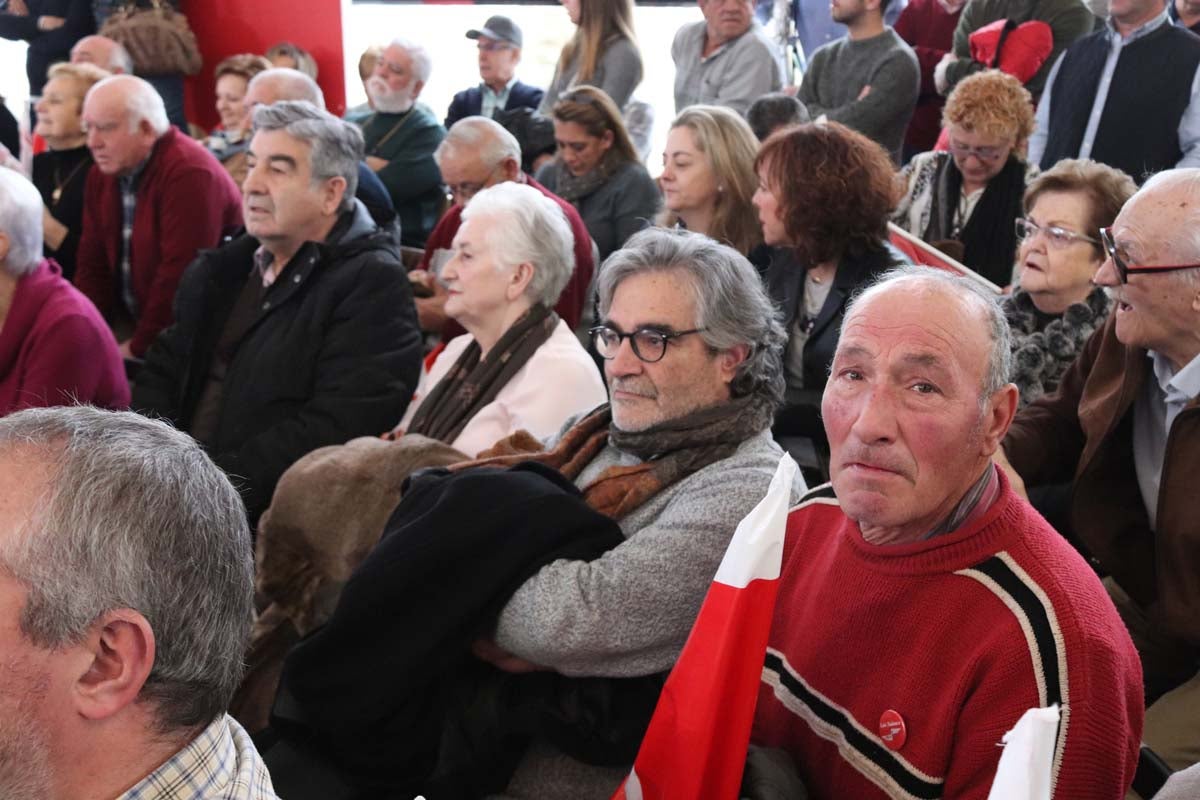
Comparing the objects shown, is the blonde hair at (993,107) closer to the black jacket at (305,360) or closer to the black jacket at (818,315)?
the black jacket at (818,315)

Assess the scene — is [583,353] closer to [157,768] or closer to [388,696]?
[388,696]

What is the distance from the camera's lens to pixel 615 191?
196 inches

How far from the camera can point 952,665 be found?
1584mm

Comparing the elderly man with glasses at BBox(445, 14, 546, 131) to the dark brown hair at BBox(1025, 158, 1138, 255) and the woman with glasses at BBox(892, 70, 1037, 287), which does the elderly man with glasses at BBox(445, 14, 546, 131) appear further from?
the dark brown hair at BBox(1025, 158, 1138, 255)

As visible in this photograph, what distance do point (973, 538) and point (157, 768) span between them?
1033 millimetres

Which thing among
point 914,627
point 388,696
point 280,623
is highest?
point 914,627

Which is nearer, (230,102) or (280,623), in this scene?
(280,623)

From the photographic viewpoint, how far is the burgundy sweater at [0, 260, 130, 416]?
11.1ft

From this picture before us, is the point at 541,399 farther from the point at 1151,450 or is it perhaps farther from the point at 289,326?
the point at 1151,450

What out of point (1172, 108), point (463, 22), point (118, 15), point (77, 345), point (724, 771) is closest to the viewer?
point (724, 771)

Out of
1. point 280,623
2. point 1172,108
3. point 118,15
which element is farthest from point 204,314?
point 118,15

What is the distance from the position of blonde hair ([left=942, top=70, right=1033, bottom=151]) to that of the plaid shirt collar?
3653mm

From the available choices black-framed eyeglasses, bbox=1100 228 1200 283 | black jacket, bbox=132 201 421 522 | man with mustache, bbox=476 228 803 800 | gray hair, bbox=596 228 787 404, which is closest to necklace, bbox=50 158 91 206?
black jacket, bbox=132 201 421 522

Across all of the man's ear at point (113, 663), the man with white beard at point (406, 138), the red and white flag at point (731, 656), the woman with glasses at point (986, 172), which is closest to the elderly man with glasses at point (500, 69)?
the man with white beard at point (406, 138)
